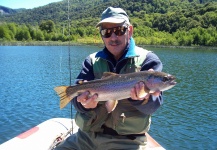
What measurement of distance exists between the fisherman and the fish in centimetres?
18

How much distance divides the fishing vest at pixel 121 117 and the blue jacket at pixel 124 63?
0.07 metres

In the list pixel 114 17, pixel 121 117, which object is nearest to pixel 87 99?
pixel 121 117

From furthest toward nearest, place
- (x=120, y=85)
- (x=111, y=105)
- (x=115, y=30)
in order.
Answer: (x=115, y=30)
(x=111, y=105)
(x=120, y=85)

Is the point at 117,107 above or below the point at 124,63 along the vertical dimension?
below

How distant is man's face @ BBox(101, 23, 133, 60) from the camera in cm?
411

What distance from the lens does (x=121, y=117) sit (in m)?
3.97

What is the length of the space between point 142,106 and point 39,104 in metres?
12.7

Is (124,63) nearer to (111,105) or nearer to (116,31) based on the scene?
(116,31)

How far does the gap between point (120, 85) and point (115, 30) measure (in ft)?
3.06

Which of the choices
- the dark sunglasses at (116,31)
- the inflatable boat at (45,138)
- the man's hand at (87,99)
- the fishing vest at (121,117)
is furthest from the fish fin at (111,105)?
the inflatable boat at (45,138)

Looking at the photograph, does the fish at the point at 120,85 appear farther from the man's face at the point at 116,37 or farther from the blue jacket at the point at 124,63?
the man's face at the point at 116,37

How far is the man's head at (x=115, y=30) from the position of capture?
410 centimetres

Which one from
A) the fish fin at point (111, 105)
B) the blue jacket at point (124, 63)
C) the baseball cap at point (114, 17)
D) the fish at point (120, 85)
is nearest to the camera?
the fish at point (120, 85)

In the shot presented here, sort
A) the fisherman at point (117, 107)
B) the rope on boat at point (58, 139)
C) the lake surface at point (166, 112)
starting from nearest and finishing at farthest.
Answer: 1. the fisherman at point (117, 107)
2. the rope on boat at point (58, 139)
3. the lake surface at point (166, 112)
